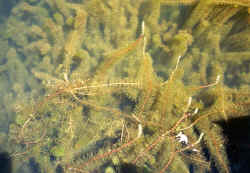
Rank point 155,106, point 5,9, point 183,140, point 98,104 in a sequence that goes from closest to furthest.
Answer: point 183,140
point 155,106
point 98,104
point 5,9

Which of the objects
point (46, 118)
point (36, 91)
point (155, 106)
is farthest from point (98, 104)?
point (36, 91)

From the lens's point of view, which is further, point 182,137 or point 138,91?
point 138,91

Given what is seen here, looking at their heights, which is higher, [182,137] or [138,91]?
[138,91]

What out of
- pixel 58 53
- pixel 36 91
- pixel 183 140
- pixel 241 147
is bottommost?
pixel 241 147

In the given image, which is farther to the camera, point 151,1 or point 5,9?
point 5,9

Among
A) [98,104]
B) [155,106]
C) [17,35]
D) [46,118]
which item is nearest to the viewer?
[155,106]

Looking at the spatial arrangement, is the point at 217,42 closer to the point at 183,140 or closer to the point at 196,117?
the point at 196,117

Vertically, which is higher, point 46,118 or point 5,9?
point 5,9
